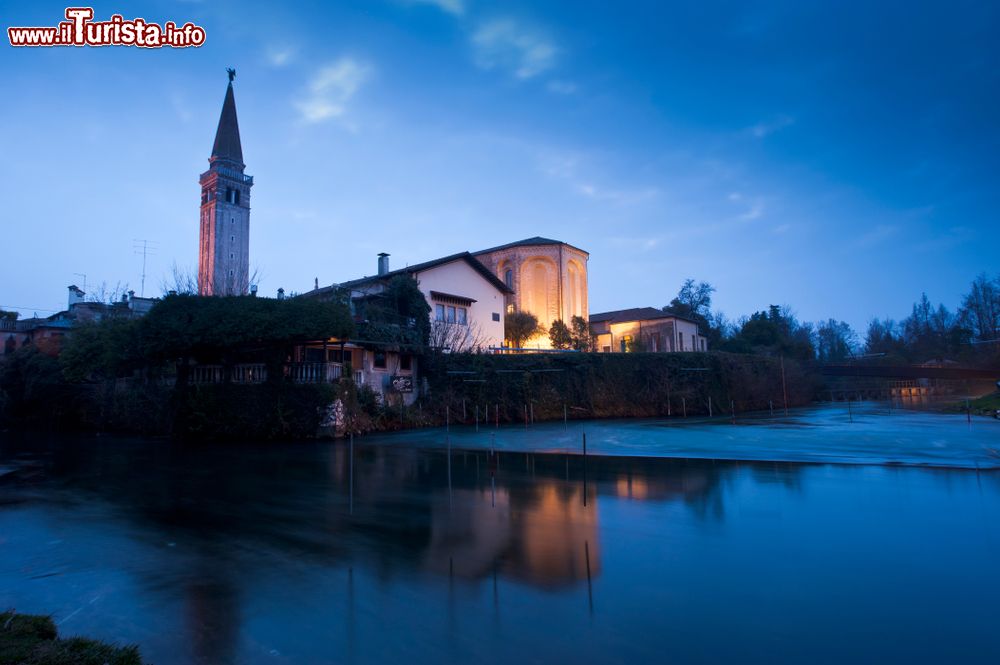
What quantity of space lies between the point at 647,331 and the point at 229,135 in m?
55.2

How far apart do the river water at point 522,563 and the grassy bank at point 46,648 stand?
14.0 inches

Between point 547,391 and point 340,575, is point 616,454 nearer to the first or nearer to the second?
point 340,575

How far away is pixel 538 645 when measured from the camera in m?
3.89

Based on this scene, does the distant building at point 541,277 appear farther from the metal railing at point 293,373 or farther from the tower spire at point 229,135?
the tower spire at point 229,135

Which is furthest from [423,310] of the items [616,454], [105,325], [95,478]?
[95,478]

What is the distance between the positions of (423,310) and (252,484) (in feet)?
68.0

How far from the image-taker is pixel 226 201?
6419 centimetres

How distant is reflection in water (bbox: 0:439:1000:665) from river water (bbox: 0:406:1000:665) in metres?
0.03

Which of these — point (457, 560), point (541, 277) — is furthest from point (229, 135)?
point (457, 560)

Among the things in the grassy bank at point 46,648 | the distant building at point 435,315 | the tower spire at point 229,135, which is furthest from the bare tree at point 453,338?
the tower spire at point 229,135

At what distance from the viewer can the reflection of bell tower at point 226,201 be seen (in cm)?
6297

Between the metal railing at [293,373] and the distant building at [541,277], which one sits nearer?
the metal railing at [293,373]

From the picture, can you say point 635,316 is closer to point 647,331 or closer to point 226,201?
point 647,331

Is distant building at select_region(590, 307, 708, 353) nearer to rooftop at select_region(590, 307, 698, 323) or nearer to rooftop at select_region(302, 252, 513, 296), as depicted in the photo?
rooftop at select_region(590, 307, 698, 323)
